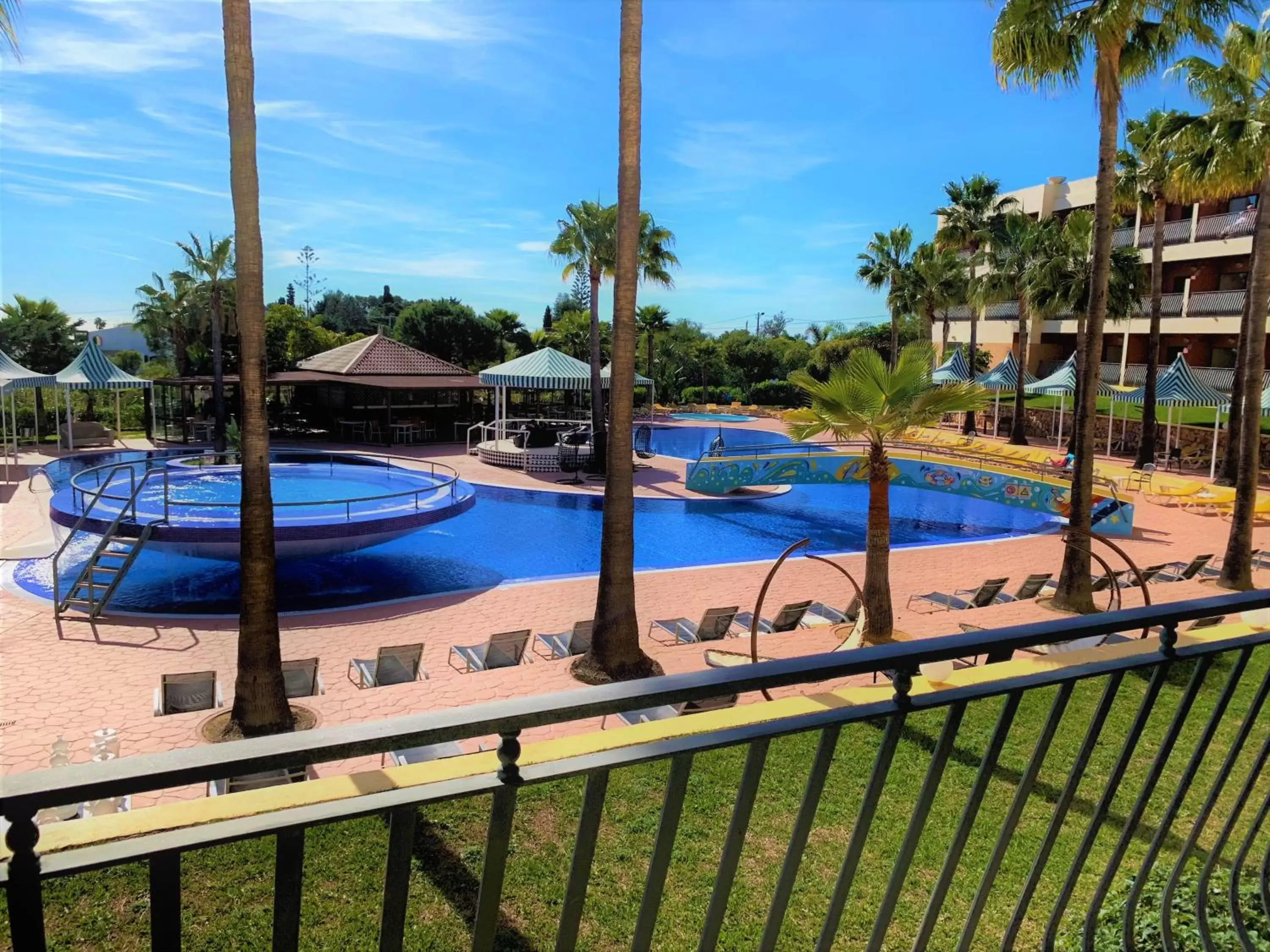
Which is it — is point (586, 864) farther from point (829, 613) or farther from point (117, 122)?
point (117, 122)

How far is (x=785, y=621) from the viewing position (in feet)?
40.4

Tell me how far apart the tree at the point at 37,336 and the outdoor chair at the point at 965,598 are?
41.9m

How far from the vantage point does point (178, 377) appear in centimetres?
3456

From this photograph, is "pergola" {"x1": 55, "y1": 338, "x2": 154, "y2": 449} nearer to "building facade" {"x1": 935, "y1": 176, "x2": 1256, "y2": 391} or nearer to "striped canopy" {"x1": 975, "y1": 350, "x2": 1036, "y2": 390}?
"striped canopy" {"x1": 975, "y1": 350, "x2": 1036, "y2": 390}

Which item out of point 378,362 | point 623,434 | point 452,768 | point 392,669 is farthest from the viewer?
point 378,362

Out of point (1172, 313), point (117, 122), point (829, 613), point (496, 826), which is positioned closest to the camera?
point (496, 826)

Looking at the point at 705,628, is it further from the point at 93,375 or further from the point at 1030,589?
the point at 93,375

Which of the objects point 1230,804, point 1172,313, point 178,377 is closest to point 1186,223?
point 1172,313

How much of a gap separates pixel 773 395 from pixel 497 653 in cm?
4898

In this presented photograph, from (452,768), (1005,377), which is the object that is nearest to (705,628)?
(452,768)

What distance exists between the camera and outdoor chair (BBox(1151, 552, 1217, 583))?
1508 centimetres

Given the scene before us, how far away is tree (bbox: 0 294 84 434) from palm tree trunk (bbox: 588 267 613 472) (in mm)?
28695

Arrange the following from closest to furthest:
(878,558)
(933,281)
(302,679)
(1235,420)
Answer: (302,679), (878,558), (1235,420), (933,281)

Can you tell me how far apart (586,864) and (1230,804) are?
549 centimetres
